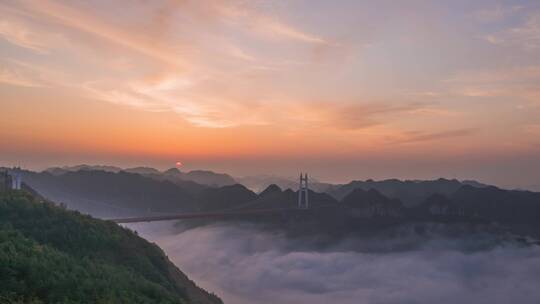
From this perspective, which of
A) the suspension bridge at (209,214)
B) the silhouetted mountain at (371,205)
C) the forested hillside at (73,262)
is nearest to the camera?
the forested hillside at (73,262)

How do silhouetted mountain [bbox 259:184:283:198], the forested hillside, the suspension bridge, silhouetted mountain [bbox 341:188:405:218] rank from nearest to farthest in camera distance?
1. the forested hillside
2. the suspension bridge
3. silhouetted mountain [bbox 259:184:283:198]
4. silhouetted mountain [bbox 341:188:405:218]

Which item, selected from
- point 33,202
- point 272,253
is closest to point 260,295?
point 272,253

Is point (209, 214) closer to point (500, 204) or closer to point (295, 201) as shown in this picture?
point (295, 201)

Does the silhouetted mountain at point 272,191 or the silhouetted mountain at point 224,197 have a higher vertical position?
the silhouetted mountain at point 272,191

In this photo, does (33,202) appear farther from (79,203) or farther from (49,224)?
(79,203)

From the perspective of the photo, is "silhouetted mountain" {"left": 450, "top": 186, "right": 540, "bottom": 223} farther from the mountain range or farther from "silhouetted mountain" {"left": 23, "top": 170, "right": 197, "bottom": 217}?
"silhouetted mountain" {"left": 23, "top": 170, "right": 197, "bottom": 217}

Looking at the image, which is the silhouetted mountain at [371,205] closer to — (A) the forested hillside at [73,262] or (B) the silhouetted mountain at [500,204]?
(B) the silhouetted mountain at [500,204]

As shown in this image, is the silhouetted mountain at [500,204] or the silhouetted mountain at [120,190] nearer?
the silhouetted mountain at [120,190]

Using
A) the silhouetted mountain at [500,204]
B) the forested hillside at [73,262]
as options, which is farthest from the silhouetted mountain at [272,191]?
the forested hillside at [73,262]

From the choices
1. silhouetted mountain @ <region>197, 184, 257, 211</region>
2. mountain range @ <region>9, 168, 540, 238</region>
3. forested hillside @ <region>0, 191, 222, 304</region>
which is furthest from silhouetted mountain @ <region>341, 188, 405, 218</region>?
forested hillside @ <region>0, 191, 222, 304</region>
